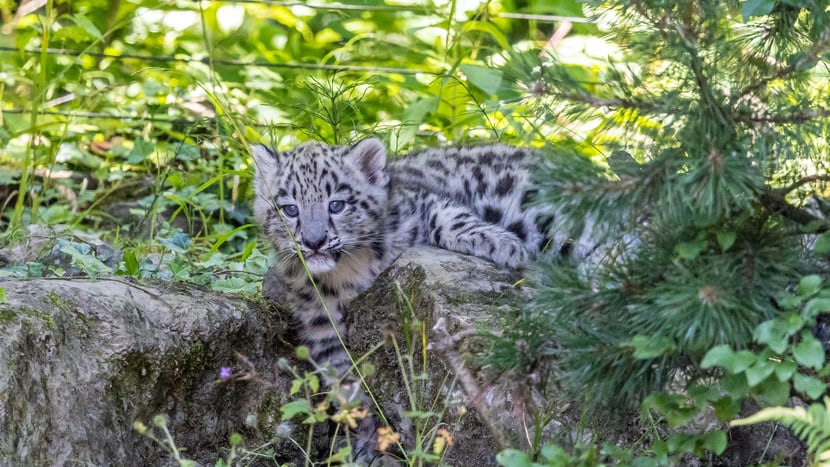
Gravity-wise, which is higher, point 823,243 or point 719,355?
point 823,243

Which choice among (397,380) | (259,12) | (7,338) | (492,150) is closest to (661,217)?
(397,380)

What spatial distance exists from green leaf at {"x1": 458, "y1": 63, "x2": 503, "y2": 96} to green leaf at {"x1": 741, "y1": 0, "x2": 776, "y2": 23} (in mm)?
2858

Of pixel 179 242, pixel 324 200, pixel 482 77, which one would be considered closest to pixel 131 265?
pixel 179 242

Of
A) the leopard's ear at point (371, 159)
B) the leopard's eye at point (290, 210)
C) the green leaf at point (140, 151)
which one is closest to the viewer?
the leopard's eye at point (290, 210)

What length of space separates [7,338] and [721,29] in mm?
2419

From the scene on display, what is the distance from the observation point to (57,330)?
11.2 feet

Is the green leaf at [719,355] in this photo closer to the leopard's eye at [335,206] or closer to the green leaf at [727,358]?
the green leaf at [727,358]

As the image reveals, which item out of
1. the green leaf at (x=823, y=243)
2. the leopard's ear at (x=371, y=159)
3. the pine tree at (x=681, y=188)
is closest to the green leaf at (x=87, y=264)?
the leopard's ear at (x=371, y=159)

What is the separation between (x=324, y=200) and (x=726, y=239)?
2.52m

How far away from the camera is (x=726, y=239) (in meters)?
2.52

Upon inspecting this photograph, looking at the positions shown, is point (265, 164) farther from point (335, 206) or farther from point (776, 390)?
point (776, 390)

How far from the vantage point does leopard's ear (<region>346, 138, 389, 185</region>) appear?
4.82 m

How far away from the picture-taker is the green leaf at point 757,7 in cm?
263

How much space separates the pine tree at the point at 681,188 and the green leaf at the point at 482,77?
265 cm
